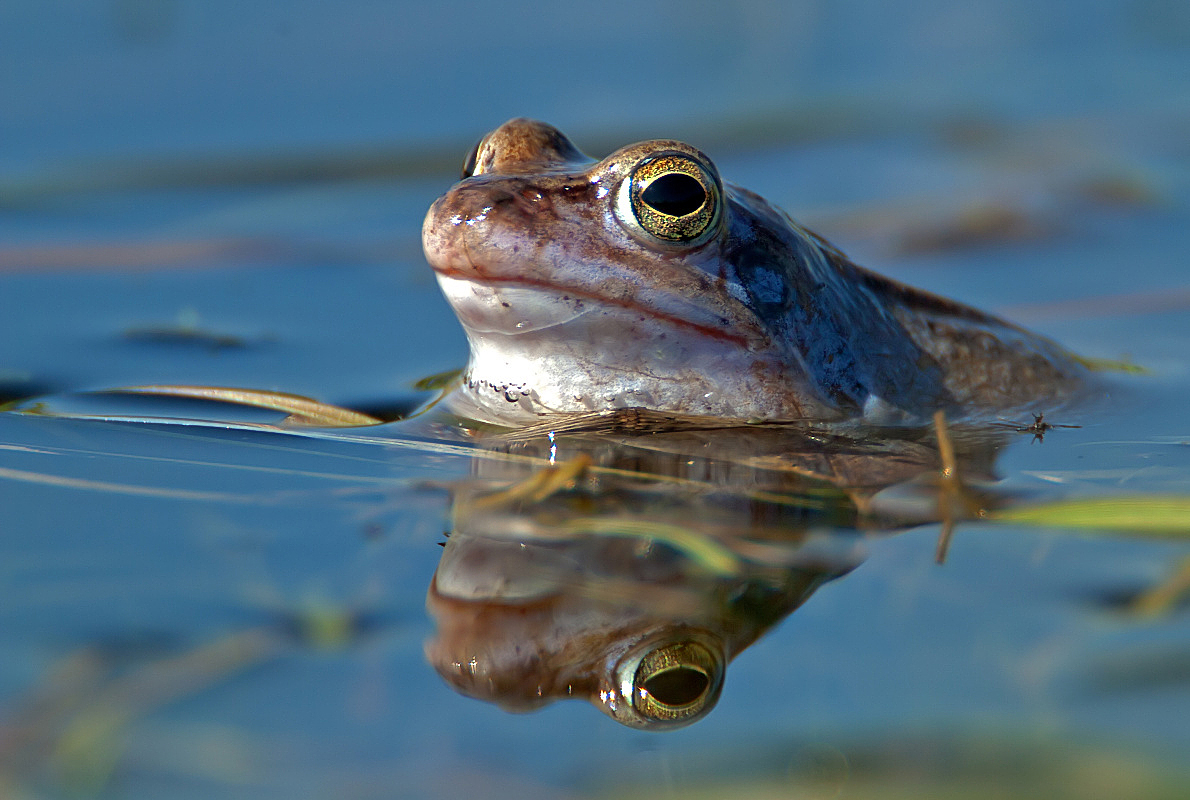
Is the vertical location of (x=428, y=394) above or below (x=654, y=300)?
above

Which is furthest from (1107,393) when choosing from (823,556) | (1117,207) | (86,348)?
(86,348)

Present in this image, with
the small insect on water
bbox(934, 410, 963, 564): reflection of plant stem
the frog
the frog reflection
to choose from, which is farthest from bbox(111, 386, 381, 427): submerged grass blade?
the small insect on water

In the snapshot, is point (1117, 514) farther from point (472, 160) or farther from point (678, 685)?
point (472, 160)

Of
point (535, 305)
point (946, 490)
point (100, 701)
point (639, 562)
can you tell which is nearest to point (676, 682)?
point (639, 562)

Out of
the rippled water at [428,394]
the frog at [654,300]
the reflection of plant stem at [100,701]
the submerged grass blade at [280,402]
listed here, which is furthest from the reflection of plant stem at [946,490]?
the submerged grass blade at [280,402]

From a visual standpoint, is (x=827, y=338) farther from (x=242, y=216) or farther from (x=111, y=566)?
(x=242, y=216)

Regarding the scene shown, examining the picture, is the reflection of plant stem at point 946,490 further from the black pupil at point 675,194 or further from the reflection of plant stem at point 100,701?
the reflection of plant stem at point 100,701

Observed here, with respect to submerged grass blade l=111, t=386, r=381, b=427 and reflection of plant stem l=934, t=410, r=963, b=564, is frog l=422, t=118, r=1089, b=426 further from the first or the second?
reflection of plant stem l=934, t=410, r=963, b=564
